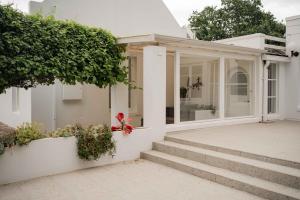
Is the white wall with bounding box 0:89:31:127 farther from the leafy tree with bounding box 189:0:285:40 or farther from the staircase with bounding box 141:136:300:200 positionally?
the leafy tree with bounding box 189:0:285:40

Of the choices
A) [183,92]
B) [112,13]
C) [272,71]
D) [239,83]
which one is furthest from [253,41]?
[112,13]

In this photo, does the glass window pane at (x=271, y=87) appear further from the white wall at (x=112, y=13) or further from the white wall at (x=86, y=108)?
the white wall at (x=86, y=108)

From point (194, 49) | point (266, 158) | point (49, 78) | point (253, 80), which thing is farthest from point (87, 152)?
point (253, 80)

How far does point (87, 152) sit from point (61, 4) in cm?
871

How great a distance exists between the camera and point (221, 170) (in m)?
6.28

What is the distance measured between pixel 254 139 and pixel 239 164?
2.20m

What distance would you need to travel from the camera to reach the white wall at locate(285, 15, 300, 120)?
12656 mm

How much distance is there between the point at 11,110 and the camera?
30.5 feet

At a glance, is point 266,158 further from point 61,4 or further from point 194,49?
point 61,4

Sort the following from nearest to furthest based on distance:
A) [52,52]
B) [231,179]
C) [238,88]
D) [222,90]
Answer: [231,179], [52,52], [222,90], [238,88]

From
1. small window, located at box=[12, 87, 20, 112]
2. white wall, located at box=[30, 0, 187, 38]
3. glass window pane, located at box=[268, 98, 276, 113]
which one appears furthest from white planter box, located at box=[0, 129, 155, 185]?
glass window pane, located at box=[268, 98, 276, 113]

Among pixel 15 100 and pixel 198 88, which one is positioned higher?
pixel 198 88

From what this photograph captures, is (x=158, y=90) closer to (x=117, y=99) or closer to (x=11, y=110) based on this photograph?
(x=117, y=99)

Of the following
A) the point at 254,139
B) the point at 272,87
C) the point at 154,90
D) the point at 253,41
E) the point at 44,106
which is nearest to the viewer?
the point at 254,139
